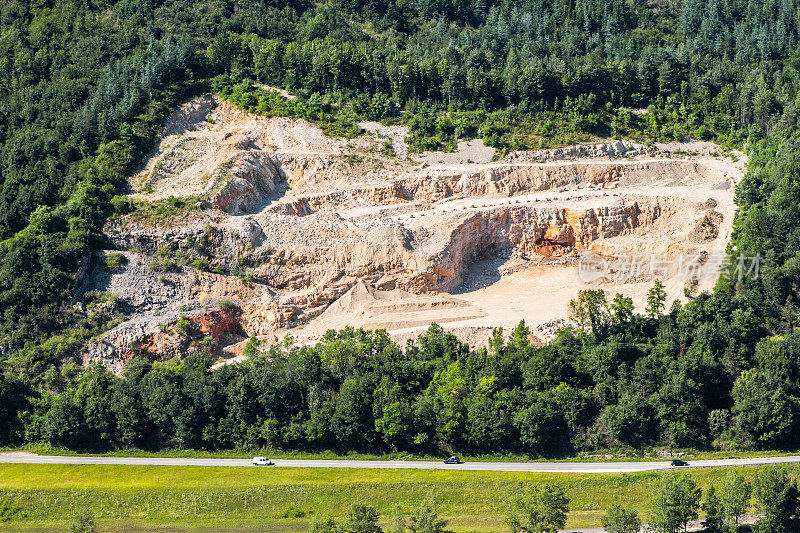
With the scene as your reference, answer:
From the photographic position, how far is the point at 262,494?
243ft

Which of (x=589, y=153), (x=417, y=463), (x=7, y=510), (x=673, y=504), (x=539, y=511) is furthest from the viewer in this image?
(x=589, y=153)

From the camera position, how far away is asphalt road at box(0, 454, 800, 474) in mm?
76062

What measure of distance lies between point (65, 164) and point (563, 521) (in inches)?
2232

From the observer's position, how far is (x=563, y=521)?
2662 inches

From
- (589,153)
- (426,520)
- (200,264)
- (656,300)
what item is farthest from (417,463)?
(589,153)

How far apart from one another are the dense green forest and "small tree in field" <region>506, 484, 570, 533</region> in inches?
390

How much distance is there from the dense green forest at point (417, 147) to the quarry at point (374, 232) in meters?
2.50

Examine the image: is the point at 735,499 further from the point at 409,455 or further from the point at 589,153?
the point at 589,153

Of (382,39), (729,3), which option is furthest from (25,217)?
(729,3)

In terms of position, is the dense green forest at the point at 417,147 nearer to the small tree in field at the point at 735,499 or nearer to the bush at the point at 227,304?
the bush at the point at 227,304

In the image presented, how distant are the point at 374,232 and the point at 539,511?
3555cm

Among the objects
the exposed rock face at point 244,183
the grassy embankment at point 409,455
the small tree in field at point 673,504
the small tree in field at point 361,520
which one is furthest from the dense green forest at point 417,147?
the small tree in field at point 361,520

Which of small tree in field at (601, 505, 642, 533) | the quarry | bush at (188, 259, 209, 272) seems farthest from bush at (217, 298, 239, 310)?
small tree in field at (601, 505, 642, 533)

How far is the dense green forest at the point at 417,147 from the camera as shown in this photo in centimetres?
7975
